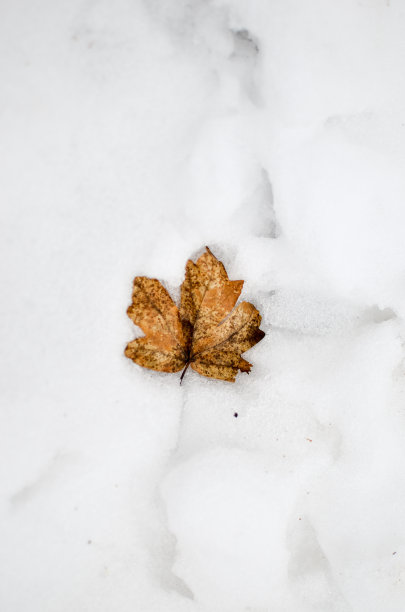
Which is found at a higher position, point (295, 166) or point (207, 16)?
point (207, 16)

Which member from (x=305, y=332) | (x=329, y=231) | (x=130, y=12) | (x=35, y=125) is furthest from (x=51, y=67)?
(x=305, y=332)

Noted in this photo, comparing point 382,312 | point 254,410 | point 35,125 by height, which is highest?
point 35,125

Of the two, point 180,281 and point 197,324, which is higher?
point 180,281

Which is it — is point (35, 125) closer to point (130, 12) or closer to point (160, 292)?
point (130, 12)
